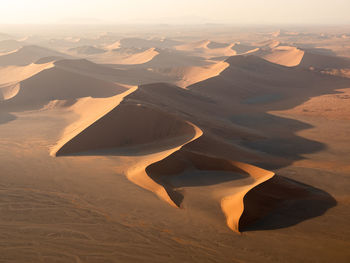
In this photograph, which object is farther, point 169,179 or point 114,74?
point 114,74

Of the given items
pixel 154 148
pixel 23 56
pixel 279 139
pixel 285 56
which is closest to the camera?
pixel 154 148

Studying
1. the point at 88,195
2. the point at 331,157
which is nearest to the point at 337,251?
the point at 88,195

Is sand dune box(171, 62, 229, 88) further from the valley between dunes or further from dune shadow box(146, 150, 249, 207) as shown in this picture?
dune shadow box(146, 150, 249, 207)

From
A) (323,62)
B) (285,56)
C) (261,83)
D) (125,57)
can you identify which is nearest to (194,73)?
(261,83)

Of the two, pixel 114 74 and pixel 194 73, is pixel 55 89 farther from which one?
pixel 194 73

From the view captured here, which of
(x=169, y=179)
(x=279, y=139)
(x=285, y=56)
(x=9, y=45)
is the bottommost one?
(x=279, y=139)

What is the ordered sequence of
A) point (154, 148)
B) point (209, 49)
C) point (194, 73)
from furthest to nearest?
1. point (209, 49)
2. point (194, 73)
3. point (154, 148)

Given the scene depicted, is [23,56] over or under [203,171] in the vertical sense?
over
